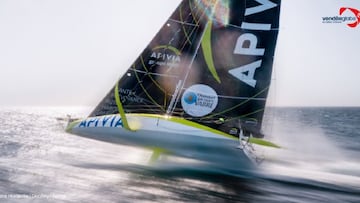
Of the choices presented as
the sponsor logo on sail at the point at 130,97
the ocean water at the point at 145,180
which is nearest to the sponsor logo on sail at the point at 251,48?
the ocean water at the point at 145,180

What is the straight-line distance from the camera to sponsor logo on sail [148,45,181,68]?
14.6 m

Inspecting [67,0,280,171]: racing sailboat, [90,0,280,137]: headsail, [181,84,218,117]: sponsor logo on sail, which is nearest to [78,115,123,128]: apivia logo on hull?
[67,0,280,171]: racing sailboat

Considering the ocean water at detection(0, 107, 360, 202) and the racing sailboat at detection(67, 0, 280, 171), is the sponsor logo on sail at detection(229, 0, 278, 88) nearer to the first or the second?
the racing sailboat at detection(67, 0, 280, 171)

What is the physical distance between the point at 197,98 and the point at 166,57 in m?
2.32

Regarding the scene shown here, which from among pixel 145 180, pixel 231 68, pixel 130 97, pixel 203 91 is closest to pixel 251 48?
pixel 231 68

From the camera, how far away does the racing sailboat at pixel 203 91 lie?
1242cm

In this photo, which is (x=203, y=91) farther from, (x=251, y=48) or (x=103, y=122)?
(x=103, y=122)

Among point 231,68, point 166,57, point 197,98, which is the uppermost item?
point 166,57

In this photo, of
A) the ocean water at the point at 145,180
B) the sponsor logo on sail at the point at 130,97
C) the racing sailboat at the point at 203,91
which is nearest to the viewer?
the ocean water at the point at 145,180

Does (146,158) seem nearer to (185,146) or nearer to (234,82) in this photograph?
(185,146)

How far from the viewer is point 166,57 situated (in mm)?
14625

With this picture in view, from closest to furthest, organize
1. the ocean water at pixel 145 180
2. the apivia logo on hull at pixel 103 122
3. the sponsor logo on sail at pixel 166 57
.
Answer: the ocean water at pixel 145 180 < the apivia logo on hull at pixel 103 122 < the sponsor logo on sail at pixel 166 57

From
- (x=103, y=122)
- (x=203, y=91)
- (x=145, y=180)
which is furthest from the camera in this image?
(x=203, y=91)

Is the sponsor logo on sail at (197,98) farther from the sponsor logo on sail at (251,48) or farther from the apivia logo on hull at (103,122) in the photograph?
the apivia logo on hull at (103,122)
